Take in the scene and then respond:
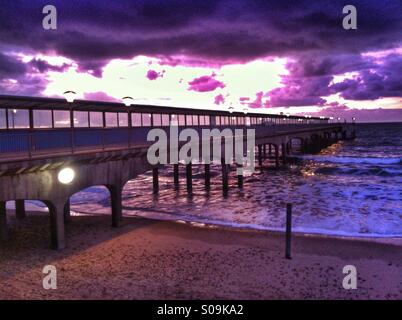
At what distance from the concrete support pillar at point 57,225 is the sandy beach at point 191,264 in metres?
0.31

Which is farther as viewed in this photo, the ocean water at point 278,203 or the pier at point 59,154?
the ocean water at point 278,203

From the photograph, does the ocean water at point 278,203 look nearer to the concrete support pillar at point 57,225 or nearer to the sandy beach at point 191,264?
the sandy beach at point 191,264

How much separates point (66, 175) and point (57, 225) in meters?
1.90

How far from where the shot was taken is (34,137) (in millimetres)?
13812

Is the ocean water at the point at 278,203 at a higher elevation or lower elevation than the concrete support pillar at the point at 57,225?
lower

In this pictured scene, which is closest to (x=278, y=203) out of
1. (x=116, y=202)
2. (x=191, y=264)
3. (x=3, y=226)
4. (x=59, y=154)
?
(x=116, y=202)

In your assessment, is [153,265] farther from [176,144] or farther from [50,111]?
[176,144]

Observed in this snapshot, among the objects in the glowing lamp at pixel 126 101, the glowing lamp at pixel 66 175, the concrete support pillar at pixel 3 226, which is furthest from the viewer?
the glowing lamp at pixel 126 101

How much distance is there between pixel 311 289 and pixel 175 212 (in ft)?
41.6

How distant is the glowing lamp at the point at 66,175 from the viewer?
1359cm

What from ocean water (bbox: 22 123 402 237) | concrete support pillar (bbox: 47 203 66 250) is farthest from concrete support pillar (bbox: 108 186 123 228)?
ocean water (bbox: 22 123 402 237)

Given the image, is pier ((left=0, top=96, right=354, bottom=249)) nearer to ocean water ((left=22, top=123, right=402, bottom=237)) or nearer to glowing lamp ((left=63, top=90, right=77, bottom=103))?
glowing lamp ((left=63, top=90, right=77, bottom=103))

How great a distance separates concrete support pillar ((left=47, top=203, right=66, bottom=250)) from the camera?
539 inches

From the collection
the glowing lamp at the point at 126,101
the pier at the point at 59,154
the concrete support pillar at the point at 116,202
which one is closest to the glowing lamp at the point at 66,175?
the pier at the point at 59,154
